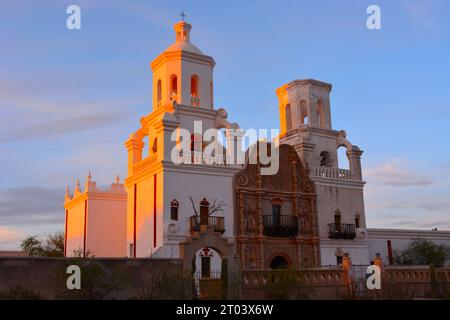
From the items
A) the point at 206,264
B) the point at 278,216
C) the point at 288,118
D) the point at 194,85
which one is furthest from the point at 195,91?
the point at 206,264

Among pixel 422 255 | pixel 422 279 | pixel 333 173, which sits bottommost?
pixel 422 279

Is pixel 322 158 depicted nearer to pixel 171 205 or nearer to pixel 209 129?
pixel 209 129

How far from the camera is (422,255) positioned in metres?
36.1

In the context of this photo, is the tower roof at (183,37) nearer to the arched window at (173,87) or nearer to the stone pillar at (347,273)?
the arched window at (173,87)

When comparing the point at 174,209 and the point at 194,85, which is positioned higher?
the point at 194,85

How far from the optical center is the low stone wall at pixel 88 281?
18641 mm

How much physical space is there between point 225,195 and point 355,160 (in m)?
11.0

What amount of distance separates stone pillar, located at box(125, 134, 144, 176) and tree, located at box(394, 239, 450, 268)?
18.6 m

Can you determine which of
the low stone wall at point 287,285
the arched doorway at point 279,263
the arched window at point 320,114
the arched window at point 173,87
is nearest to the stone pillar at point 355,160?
the arched window at point 320,114

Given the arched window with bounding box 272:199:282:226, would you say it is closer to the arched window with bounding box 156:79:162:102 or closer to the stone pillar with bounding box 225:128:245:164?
the stone pillar with bounding box 225:128:245:164

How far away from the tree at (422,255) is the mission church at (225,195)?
731 millimetres

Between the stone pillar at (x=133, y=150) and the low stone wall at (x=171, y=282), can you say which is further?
the stone pillar at (x=133, y=150)

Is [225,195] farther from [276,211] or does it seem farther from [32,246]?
[32,246]

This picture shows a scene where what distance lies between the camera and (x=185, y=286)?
64.7ft
